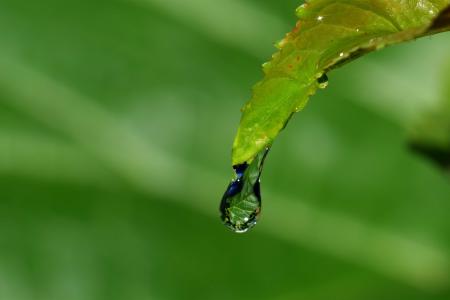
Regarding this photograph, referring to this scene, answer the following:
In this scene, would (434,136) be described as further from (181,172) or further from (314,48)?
(181,172)

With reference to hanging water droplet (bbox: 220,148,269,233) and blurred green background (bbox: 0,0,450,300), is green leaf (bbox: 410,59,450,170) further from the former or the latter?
blurred green background (bbox: 0,0,450,300)

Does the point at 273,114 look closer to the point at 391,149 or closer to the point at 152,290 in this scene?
the point at 152,290

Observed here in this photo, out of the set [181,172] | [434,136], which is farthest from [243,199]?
[181,172]

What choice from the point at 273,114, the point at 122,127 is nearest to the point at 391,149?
the point at 122,127

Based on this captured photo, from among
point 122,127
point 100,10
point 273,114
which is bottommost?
point 273,114

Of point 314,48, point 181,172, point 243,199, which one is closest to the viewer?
point 314,48

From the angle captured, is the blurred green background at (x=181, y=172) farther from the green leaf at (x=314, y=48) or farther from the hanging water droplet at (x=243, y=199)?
the green leaf at (x=314, y=48)
